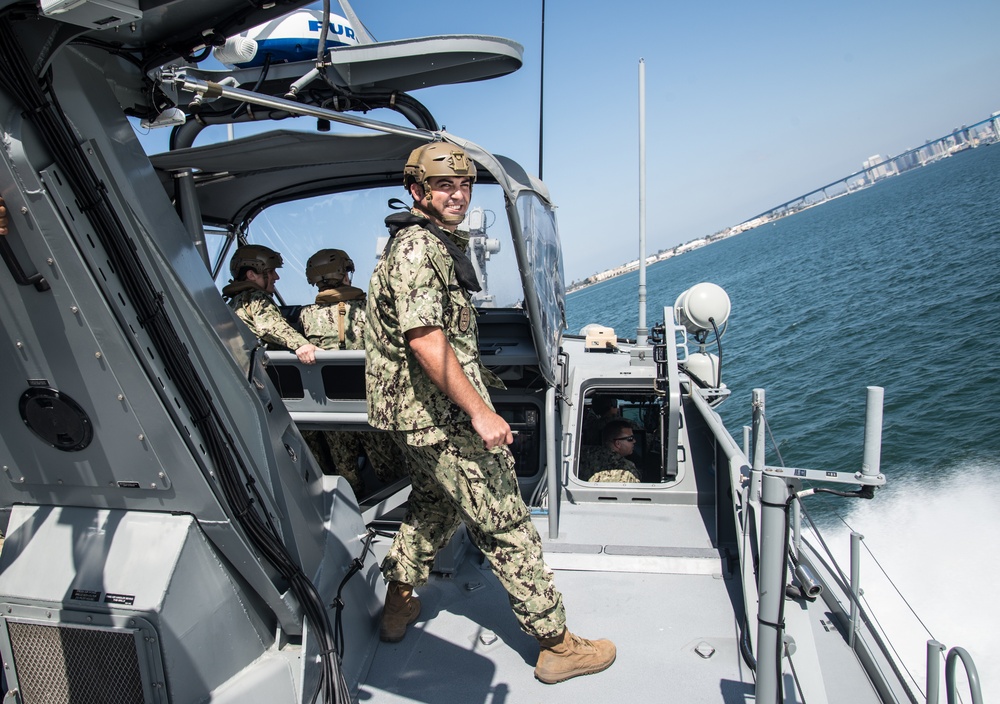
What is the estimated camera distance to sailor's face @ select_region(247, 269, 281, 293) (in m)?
4.12

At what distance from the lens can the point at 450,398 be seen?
238 centimetres

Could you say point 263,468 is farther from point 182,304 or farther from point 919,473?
point 919,473

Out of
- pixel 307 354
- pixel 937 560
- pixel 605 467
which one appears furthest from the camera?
pixel 937 560

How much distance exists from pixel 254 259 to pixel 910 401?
40.3 feet

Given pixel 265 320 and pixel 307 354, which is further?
pixel 265 320

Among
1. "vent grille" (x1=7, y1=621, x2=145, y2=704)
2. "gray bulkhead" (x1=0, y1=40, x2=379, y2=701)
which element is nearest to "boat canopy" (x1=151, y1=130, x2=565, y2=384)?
"gray bulkhead" (x1=0, y1=40, x2=379, y2=701)

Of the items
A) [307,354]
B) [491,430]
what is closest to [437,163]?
[491,430]

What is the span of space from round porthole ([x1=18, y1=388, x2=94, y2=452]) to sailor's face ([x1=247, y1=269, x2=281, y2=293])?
86.8 inches

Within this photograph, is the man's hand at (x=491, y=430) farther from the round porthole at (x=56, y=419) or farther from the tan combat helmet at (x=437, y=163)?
the round porthole at (x=56, y=419)

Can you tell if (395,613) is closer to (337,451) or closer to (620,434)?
(337,451)

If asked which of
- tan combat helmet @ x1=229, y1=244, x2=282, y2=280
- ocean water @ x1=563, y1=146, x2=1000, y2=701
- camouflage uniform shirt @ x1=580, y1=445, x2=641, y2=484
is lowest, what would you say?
ocean water @ x1=563, y1=146, x2=1000, y2=701

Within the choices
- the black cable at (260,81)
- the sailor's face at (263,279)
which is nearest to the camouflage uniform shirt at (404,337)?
the black cable at (260,81)

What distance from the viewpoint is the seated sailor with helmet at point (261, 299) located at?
3926mm

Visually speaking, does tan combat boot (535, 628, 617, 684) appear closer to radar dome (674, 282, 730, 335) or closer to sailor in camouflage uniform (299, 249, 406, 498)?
sailor in camouflage uniform (299, 249, 406, 498)
